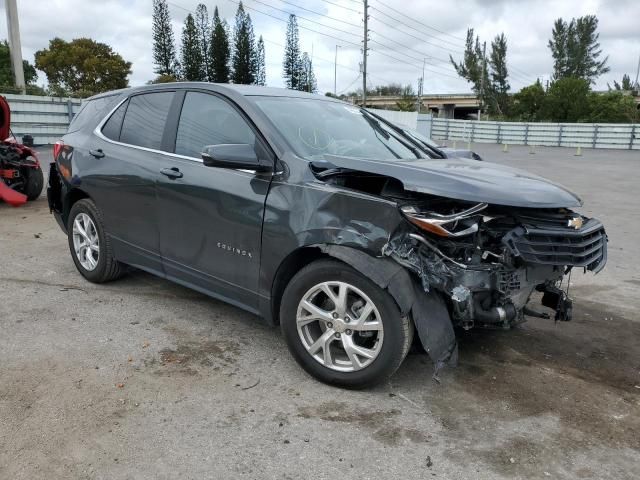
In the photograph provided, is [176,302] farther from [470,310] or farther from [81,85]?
[81,85]

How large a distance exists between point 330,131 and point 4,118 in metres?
7.14

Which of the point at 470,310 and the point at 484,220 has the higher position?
the point at 484,220

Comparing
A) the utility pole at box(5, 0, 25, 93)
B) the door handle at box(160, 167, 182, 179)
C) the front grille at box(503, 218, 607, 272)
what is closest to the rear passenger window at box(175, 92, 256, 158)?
the door handle at box(160, 167, 182, 179)

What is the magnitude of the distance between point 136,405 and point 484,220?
220 cm

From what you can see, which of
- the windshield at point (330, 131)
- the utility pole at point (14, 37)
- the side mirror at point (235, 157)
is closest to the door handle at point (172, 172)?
the side mirror at point (235, 157)

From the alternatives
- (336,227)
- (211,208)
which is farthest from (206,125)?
(336,227)

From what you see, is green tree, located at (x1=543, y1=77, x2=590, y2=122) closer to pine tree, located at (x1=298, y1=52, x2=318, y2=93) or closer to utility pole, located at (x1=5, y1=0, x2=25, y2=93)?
pine tree, located at (x1=298, y1=52, x2=318, y2=93)

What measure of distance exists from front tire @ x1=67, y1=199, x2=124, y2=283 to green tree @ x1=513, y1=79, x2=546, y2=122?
70.5m

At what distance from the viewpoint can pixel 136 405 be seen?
3.03 m

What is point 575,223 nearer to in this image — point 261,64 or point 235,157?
point 235,157

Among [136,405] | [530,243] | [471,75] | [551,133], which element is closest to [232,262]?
[136,405]

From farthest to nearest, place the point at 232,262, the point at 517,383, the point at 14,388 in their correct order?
1. the point at 232,262
2. the point at 517,383
3. the point at 14,388

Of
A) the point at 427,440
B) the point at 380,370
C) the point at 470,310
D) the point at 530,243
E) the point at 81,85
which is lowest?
the point at 427,440

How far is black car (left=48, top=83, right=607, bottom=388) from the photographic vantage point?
2986 millimetres
